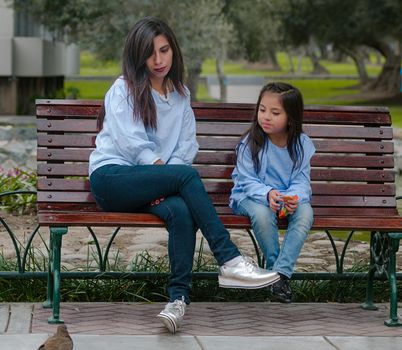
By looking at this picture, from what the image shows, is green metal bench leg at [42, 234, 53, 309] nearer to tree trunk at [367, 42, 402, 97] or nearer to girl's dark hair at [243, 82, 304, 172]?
girl's dark hair at [243, 82, 304, 172]

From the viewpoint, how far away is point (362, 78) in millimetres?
45688

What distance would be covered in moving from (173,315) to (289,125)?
1.29m

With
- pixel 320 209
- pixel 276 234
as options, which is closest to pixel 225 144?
pixel 320 209

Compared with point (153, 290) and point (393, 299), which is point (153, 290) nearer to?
point (153, 290)

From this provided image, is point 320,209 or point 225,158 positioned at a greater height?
point 225,158

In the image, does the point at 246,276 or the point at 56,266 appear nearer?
the point at 246,276

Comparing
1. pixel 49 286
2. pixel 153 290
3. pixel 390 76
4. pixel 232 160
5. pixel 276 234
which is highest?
pixel 232 160

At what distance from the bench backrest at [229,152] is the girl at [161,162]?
0.37 meters

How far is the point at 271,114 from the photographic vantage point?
571 centimetres

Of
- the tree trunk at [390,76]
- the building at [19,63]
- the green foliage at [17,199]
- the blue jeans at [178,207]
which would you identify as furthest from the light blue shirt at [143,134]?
the tree trunk at [390,76]

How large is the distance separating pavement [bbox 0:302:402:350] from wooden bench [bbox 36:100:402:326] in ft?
0.65

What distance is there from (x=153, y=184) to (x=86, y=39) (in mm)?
24638

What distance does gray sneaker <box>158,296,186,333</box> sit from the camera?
520 cm

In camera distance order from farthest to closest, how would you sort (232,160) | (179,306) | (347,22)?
(347,22) < (232,160) < (179,306)
